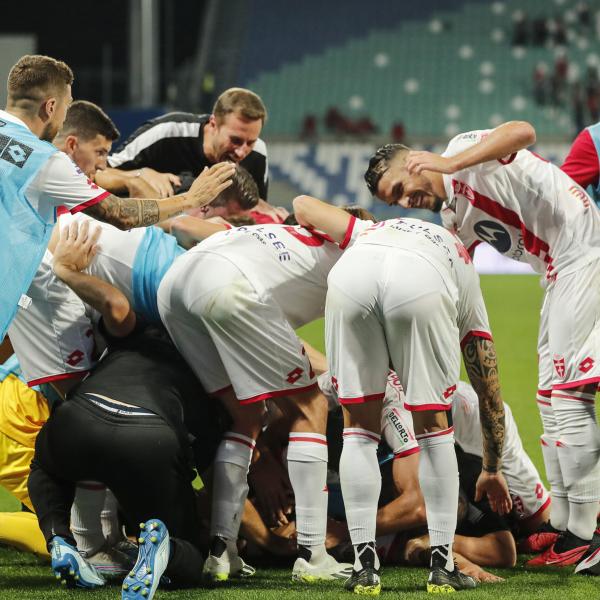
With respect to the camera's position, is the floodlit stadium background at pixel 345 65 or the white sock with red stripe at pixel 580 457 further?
Answer: the floodlit stadium background at pixel 345 65

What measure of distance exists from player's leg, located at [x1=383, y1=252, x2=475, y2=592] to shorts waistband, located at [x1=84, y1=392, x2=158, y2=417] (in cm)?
93

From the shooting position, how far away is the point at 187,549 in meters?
3.84

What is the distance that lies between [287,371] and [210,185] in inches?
35.8

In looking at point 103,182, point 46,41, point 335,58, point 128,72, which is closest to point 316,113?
point 335,58

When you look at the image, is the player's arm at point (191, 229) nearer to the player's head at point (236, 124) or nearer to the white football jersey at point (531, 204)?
the white football jersey at point (531, 204)

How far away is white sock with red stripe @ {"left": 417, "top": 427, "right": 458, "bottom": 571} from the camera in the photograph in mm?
3844

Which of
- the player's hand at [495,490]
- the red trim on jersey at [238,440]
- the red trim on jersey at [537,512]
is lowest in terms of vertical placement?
the red trim on jersey at [537,512]

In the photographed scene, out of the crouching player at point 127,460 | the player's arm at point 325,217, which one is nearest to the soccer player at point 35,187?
the crouching player at point 127,460

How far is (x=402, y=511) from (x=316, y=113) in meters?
23.0

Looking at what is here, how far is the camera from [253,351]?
422 centimetres

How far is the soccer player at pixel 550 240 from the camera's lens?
4438 millimetres

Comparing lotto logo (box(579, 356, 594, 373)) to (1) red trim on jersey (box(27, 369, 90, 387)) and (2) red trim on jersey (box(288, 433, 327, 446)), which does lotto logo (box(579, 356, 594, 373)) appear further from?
(1) red trim on jersey (box(27, 369, 90, 387))

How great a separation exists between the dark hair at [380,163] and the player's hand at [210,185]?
62 cm

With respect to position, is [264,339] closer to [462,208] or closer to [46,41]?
[462,208]
